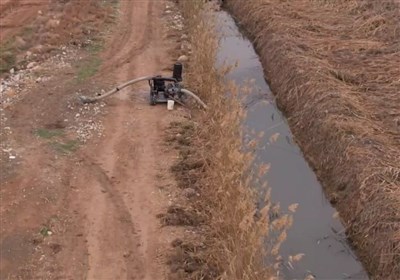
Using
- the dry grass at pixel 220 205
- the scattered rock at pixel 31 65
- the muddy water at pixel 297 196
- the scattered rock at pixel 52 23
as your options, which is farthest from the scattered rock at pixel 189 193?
the scattered rock at pixel 52 23

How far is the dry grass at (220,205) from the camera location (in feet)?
20.5

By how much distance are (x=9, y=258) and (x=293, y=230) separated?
3543mm

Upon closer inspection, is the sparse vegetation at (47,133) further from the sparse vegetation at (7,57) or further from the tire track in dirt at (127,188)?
the sparse vegetation at (7,57)

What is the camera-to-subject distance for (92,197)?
27.8 feet

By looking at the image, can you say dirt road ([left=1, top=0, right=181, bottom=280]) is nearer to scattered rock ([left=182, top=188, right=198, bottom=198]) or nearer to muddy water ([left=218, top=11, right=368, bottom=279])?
scattered rock ([left=182, top=188, right=198, bottom=198])

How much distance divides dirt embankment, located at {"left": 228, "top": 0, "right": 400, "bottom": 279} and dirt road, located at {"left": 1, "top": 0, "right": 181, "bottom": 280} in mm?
2341

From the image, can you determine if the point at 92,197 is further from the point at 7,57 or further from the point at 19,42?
the point at 19,42

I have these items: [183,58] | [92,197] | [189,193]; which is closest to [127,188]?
[92,197]

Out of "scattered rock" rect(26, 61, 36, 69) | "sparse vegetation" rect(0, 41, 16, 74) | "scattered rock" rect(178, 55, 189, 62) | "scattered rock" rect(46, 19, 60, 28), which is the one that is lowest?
"scattered rock" rect(26, 61, 36, 69)

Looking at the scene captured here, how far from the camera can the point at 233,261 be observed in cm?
625

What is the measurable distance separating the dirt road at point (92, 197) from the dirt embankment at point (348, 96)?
2.34 m

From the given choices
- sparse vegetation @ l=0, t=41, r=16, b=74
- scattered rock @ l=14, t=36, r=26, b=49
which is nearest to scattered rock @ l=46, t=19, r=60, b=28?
scattered rock @ l=14, t=36, r=26, b=49

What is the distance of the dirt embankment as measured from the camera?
781cm

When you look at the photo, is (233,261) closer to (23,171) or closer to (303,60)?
(23,171)
